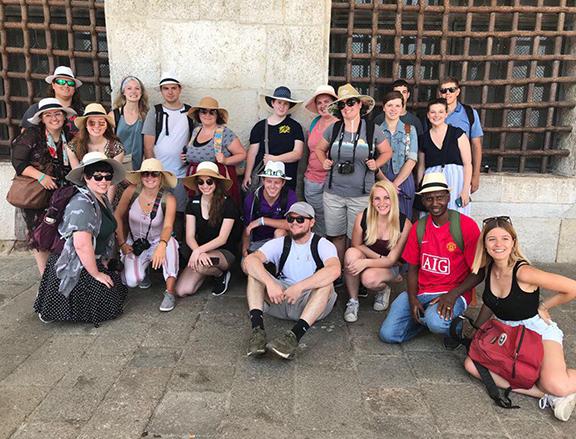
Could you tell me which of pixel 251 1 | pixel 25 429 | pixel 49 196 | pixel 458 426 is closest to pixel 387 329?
pixel 458 426

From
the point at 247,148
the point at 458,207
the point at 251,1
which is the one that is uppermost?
the point at 251,1

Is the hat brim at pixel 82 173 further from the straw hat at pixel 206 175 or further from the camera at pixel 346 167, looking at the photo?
the camera at pixel 346 167

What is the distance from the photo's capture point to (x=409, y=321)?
11.7 ft

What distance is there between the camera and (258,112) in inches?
204

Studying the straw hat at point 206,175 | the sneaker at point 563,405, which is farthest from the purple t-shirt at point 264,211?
the sneaker at point 563,405

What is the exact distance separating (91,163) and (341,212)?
2124 millimetres

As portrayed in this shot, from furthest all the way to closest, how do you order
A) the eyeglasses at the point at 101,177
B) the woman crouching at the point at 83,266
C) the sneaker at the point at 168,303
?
the sneaker at the point at 168,303 < the eyeglasses at the point at 101,177 < the woman crouching at the point at 83,266

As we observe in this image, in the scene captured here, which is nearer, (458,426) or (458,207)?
(458,426)

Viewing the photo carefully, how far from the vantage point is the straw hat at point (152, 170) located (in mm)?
4191

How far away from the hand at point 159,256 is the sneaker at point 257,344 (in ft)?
4.16

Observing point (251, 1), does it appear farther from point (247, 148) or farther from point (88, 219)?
point (88, 219)

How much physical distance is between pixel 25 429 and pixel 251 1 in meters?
4.17

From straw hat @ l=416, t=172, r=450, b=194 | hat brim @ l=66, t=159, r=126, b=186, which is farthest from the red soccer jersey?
hat brim @ l=66, t=159, r=126, b=186

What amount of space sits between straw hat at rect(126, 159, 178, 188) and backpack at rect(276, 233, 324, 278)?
4.07 ft
